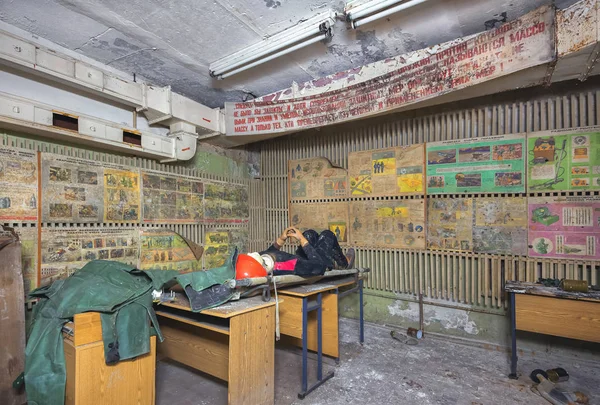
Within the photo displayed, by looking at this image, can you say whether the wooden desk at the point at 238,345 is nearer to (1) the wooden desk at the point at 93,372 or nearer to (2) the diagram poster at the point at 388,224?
(1) the wooden desk at the point at 93,372

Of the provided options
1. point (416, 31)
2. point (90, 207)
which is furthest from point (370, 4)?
point (90, 207)

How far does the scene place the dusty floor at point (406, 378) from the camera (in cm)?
281

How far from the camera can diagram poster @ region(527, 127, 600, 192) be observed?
3.50 m

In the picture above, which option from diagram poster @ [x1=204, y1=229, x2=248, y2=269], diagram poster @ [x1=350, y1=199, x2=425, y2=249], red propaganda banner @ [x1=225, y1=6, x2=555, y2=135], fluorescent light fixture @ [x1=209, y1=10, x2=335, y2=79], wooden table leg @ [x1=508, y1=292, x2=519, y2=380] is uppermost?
fluorescent light fixture @ [x1=209, y1=10, x2=335, y2=79]

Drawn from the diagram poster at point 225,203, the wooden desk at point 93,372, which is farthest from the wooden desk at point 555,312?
the diagram poster at point 225,203

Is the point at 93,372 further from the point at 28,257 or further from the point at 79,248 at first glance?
the point at 79,248

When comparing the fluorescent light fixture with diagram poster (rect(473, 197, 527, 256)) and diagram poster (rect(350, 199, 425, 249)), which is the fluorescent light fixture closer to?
diagram poster (rect(350, 199, 425, 249))

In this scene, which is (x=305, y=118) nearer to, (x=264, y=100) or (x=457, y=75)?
(x=264, y=100)

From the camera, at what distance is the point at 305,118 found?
160 inches

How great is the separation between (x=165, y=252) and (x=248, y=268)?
1984 millimetres

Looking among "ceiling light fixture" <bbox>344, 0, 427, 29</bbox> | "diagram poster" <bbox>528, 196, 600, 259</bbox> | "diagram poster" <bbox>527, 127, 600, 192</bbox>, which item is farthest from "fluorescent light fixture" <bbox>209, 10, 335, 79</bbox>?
"diagram poster" <bbox>528, 196, 600, 259</bbox>

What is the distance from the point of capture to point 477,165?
13.3 ft

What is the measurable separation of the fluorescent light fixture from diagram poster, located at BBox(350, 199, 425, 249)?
2.48 metres

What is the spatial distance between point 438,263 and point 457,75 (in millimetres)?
2448
